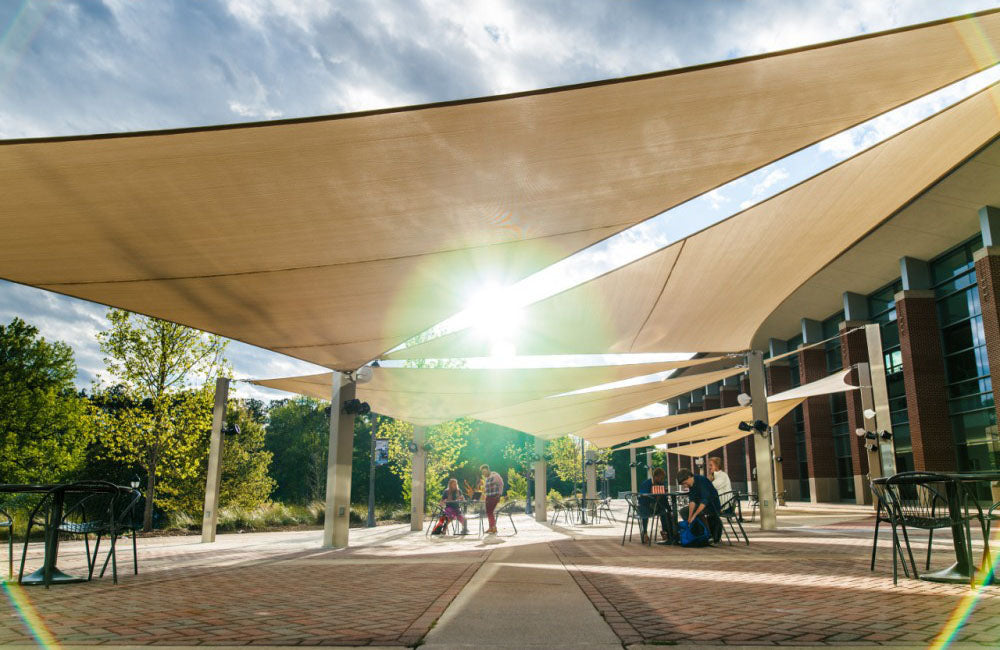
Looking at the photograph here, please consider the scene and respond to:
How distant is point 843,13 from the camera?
368 centimetres

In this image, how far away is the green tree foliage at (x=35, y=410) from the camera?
20.6 metres

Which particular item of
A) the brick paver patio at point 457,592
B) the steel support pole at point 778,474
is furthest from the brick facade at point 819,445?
the brick paver patio at point 457,592

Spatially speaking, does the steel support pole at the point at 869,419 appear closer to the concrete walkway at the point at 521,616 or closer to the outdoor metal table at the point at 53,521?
the concrete walkway at the point at 521,616

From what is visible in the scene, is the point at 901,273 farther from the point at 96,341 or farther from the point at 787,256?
the point at 96,341

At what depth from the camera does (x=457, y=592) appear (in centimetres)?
414

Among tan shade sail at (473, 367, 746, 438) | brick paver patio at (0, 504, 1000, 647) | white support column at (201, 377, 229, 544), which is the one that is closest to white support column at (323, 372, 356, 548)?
brick paver patio at (0, 504, 1000, 647)

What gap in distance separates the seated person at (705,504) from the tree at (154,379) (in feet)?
37.5

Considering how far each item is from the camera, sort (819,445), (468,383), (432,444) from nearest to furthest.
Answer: (468,383)
(432,444)
(819,445)

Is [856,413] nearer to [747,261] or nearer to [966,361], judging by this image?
[966,361]

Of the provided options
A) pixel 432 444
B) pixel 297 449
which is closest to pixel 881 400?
pixel 432 444

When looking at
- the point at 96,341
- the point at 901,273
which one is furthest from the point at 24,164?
the point at 901,273

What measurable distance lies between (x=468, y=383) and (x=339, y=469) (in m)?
2.41

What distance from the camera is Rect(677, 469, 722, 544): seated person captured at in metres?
7.74

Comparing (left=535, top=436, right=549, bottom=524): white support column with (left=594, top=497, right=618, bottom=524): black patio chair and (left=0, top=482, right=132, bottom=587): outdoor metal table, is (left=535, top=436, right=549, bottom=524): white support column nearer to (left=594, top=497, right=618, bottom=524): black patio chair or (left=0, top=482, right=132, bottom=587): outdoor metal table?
(left=594, top=497, right=618, bottom=524): black patio chair
